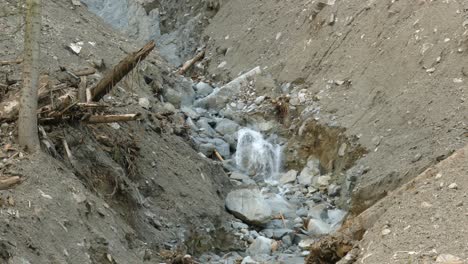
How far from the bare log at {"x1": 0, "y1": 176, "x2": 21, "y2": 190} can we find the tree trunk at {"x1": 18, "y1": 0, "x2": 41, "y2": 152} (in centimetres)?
50

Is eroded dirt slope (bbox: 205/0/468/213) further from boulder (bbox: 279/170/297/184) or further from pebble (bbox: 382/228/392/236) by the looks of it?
pebble (bbox: 382/228/392/236)

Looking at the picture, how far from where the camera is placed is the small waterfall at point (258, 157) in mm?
10984

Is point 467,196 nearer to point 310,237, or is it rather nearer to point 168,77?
point 310,237

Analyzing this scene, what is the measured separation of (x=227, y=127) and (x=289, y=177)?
70.2 inches

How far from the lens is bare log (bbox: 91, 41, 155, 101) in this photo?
770 cm

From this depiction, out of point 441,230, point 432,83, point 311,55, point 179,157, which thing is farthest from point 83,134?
point 311,55

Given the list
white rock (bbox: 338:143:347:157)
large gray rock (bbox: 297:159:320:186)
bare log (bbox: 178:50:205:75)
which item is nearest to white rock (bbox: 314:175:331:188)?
large gray rock (bbox: 297:159:320:186)

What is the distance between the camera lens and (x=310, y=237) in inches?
344

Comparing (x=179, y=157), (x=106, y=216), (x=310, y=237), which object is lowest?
(x=310, y=237)

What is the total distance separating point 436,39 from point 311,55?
9.15 feet

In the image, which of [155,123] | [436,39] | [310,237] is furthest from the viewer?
[436,39]

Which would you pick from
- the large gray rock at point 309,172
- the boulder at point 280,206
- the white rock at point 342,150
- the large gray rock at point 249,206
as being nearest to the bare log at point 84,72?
the large gray rock at point 249,206

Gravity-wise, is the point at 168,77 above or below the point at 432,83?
below

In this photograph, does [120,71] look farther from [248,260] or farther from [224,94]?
[224,94]
